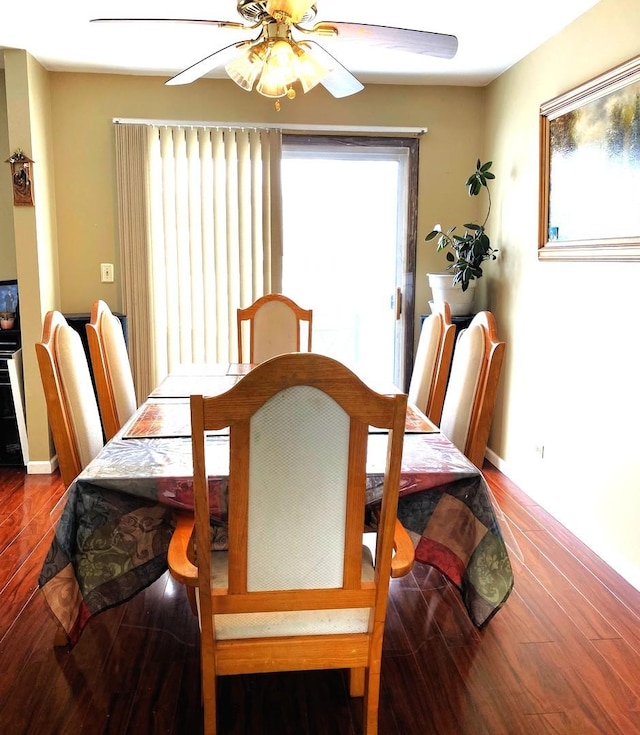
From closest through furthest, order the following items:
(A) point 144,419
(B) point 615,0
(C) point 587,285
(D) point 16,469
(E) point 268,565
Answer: (E) point 268,565
(A) point 144,419
(B) point 615,0
(C) point 587,285
(D) point 16,469

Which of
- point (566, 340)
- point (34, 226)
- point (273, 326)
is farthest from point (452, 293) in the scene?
point (34, 226)

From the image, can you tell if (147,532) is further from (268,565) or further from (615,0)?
(615,0)

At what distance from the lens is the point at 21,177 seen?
142 inches

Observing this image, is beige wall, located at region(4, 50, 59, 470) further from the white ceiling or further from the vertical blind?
the vertical blind

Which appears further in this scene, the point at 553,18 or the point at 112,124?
the point at 112,124

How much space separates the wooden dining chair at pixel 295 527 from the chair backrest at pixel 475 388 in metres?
0.68

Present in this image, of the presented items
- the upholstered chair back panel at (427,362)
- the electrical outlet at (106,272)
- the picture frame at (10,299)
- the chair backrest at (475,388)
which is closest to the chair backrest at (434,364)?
the upholstered chair back panel at (427,362)

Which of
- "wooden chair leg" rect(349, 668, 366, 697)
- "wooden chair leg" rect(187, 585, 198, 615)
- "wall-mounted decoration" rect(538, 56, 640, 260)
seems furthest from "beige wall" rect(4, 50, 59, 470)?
"wall-mounted decoration" rect(538, 56, 640, 260)

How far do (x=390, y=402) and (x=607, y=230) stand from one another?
→ 1917mm

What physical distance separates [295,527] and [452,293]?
283 cm

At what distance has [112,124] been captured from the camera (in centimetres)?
399

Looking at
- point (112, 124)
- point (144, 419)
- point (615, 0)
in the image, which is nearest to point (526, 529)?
point (144, 419)

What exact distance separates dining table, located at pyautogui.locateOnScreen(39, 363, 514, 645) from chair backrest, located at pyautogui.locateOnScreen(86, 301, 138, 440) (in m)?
0.67

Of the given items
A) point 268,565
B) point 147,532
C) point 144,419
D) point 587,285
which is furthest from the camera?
point 587,285
